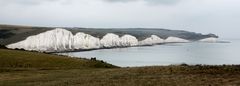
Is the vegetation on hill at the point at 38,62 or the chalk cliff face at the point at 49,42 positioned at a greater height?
the chalk cliff face at the point at 49,42

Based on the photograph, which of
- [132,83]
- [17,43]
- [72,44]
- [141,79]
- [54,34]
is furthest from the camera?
[72,44]

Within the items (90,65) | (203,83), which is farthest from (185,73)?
(90,65)

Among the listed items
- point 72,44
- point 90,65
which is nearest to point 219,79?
point 90,65

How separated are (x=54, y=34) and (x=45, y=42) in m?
5.70

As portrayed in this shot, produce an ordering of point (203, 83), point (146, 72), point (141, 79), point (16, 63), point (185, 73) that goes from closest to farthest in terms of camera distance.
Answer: point (203, 83) < point (141, 79) < point (185, 73) < point (146, 72) < point (16, 63)

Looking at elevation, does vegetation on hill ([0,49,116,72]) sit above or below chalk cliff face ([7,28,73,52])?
below

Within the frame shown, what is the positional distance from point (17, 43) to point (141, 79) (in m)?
141

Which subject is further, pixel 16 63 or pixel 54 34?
pixel 54 34

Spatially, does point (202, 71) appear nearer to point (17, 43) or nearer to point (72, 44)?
point (17, 43)

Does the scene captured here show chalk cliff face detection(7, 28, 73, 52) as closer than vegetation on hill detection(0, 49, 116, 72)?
No

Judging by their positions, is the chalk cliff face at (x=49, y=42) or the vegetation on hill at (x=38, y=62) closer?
the vegetation on hill at (x=38, y=62)

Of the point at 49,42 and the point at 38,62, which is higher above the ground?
the point at 49,42

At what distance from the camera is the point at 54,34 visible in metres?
176

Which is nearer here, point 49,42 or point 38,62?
point 38,62
